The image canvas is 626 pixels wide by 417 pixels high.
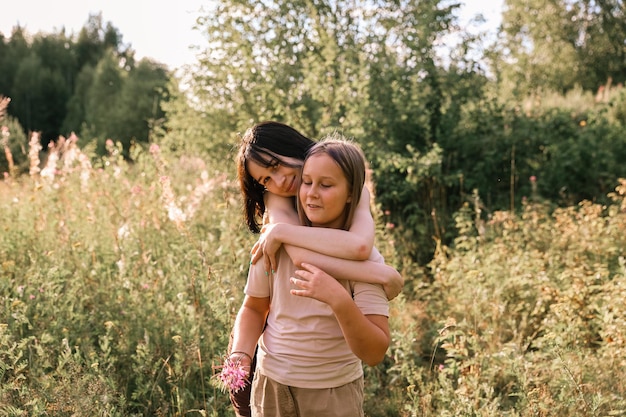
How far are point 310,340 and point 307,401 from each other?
0.57 feet

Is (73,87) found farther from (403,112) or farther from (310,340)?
(310,340)

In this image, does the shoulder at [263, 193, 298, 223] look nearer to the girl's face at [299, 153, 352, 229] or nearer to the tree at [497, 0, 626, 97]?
the girl's face at [299, 153, 352, 229]

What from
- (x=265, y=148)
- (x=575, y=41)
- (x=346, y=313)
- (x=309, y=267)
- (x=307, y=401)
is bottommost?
(x=307, y=401)

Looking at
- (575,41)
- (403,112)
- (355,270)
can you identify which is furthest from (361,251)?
(575,41)

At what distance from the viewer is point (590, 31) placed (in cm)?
2142

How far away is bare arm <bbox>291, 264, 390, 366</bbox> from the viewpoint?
155 centimetres

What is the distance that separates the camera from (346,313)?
1.55 meters

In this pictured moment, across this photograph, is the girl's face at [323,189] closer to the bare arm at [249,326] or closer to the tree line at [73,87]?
the bare arm at [249,326]

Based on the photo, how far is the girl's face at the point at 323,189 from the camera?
171cm

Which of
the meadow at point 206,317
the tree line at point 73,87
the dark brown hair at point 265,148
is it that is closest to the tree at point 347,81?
the meadow at point 206,317

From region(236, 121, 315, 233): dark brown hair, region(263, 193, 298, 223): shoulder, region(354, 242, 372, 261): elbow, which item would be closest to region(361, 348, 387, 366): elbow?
region(354, 242, 372, 261): elbow

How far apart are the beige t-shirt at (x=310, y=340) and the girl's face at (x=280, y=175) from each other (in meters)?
0.31

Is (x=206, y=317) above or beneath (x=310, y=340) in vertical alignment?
beneath

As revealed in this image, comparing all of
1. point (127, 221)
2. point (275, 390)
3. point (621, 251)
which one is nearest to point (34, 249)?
point (127, 221)
